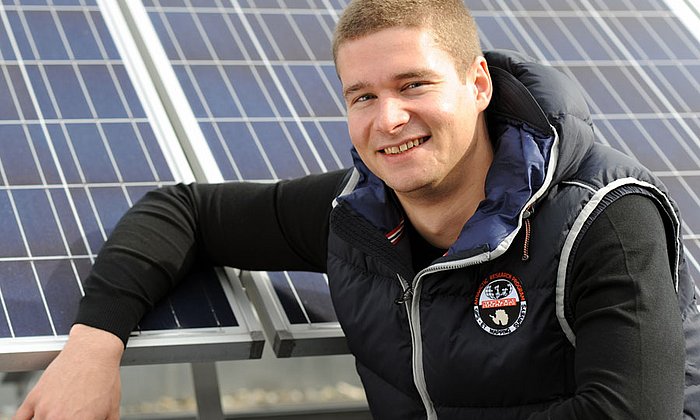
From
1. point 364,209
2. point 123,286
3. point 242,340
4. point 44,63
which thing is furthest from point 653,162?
point 44,63

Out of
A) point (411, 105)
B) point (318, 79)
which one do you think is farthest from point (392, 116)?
point (318, 79)

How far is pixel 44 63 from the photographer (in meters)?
3.45

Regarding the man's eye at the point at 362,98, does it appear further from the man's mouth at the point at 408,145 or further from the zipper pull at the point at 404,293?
the zipper pull at the point at 404,293

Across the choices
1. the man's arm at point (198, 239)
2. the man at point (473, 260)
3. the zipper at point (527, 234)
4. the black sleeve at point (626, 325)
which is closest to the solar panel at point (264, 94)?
the man's arm at point (198, 239)

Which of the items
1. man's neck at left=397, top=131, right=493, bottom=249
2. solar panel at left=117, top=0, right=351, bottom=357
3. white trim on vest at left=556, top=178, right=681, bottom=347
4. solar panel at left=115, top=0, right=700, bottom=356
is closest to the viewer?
white trim on vest at left=556, top=178, right=681, bottom=347

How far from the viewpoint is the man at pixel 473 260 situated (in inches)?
88.0

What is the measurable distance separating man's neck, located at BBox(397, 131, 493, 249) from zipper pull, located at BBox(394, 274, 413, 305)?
0.50ft

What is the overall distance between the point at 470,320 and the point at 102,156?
1229 millimetres

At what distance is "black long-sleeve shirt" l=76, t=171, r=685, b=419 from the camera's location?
2193mm

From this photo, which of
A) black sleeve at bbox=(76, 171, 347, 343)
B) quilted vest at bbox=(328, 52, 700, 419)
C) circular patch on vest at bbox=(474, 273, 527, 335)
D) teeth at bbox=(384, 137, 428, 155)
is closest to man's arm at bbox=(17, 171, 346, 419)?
black sleeve at bbox=(76, 171, 347, 343)

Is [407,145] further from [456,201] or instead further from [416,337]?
[416,337]

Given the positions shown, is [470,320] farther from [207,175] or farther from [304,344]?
[207,175]

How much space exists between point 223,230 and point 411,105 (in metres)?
0.68

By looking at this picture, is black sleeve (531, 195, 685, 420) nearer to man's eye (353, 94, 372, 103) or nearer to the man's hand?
man's eye (353, 94, 372, 103)
